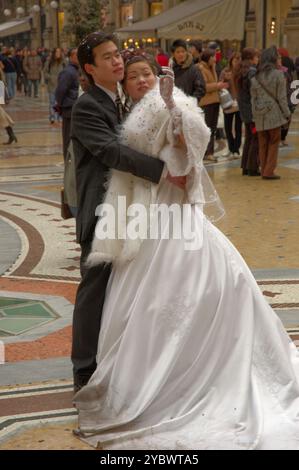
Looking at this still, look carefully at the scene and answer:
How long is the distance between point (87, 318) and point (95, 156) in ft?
2.31

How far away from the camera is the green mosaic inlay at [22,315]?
5320 millimetres

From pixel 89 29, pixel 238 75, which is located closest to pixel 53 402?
pixel 238 75

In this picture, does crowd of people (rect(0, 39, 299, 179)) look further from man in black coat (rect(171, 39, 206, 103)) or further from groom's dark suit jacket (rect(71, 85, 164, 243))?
groom's dark suit jacket (rect(71, 85, 164, 243))

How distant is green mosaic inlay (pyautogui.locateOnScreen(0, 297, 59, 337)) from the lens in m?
5.32

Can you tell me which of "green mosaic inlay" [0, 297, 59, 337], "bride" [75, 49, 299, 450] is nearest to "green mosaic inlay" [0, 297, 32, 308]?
"green mosaic inlay" [0, 297, 59, 337]

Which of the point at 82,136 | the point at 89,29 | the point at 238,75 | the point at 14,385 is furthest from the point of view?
the point at 89,29

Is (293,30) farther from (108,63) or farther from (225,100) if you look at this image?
(108,63)

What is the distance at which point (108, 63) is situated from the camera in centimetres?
394

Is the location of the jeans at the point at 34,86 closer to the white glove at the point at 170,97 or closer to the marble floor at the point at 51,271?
the marble floor at the point at 51,271

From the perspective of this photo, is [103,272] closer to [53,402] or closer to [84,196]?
[84,196]

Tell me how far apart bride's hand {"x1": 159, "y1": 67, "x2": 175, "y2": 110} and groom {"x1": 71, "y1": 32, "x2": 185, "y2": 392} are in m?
0.27

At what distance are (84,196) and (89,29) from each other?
21380 mm

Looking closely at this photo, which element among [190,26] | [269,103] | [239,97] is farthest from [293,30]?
[269,103]

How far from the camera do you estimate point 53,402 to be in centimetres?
415
